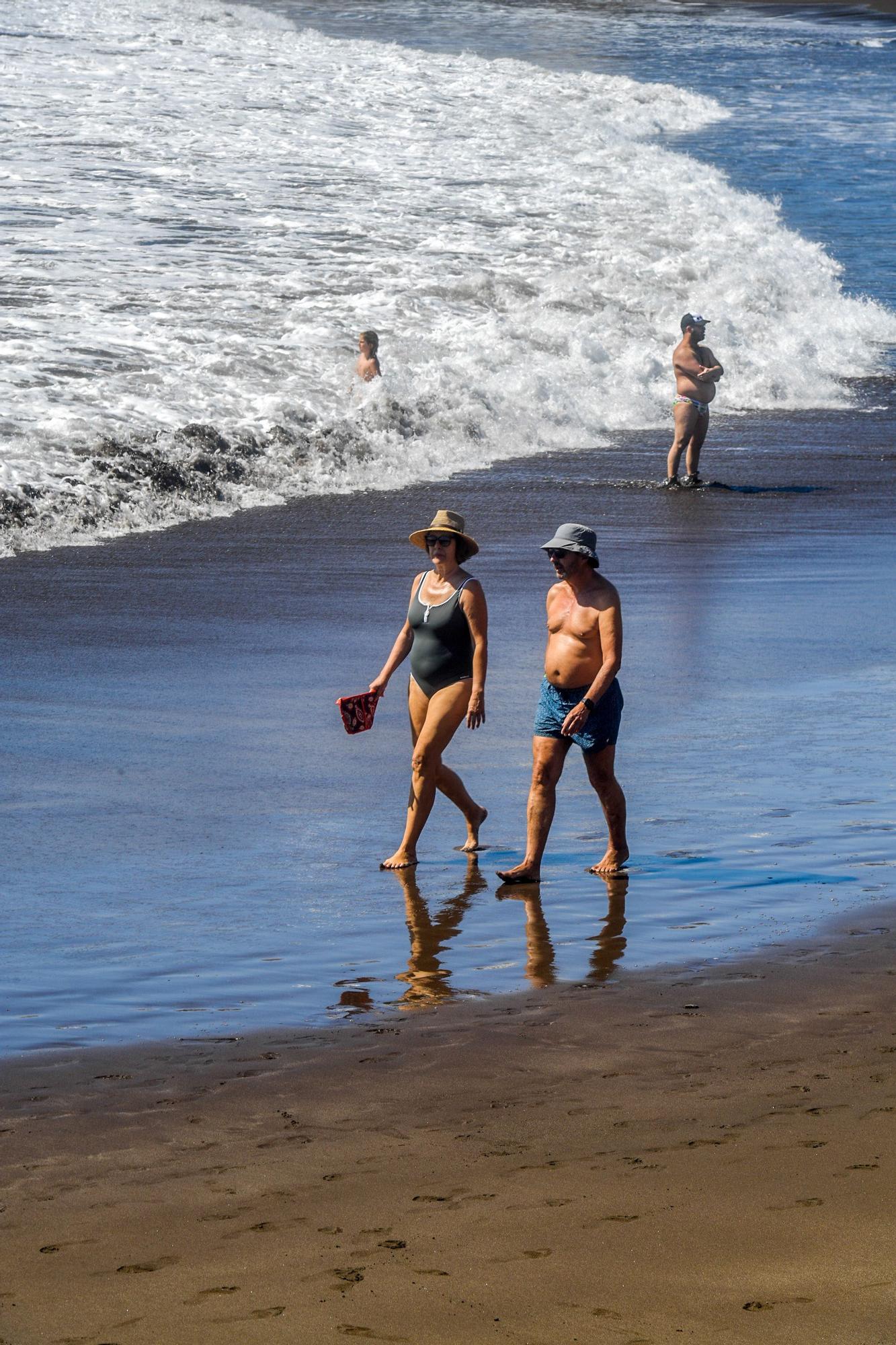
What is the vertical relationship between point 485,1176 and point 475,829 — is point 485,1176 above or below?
above

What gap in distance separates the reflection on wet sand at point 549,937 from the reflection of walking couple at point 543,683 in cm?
10

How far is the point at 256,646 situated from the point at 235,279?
16.1 meters

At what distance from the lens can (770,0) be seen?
2965 inches

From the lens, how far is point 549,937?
7328mm

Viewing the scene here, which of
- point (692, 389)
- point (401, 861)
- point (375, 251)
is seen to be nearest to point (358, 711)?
point (401, 861)

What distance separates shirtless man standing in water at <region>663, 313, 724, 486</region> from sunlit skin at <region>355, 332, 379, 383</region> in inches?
183

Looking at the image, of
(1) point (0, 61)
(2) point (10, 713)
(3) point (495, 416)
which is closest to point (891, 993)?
(2) point (10, 713)

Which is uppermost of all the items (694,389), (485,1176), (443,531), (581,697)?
(443,531)

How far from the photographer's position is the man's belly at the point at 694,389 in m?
18.9

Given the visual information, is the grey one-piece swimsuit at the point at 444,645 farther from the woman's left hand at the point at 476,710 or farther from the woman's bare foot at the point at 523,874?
the woman's bare foot at the point at 523,874

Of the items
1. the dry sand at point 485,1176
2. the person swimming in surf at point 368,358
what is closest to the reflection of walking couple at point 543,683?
the dry sand at point 485,1176

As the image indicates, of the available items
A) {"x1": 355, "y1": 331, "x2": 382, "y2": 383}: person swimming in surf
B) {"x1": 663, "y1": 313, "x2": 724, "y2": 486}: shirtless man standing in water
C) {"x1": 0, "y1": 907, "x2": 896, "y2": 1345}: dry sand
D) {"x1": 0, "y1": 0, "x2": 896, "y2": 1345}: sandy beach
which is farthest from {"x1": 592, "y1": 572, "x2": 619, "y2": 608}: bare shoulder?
{"x1": 355, "y1": 331, "x2": 382, "y2": 383}: person swimming in surf

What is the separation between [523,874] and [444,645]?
3.95 feet

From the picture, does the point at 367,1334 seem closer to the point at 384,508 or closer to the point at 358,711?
the point at 358,711
